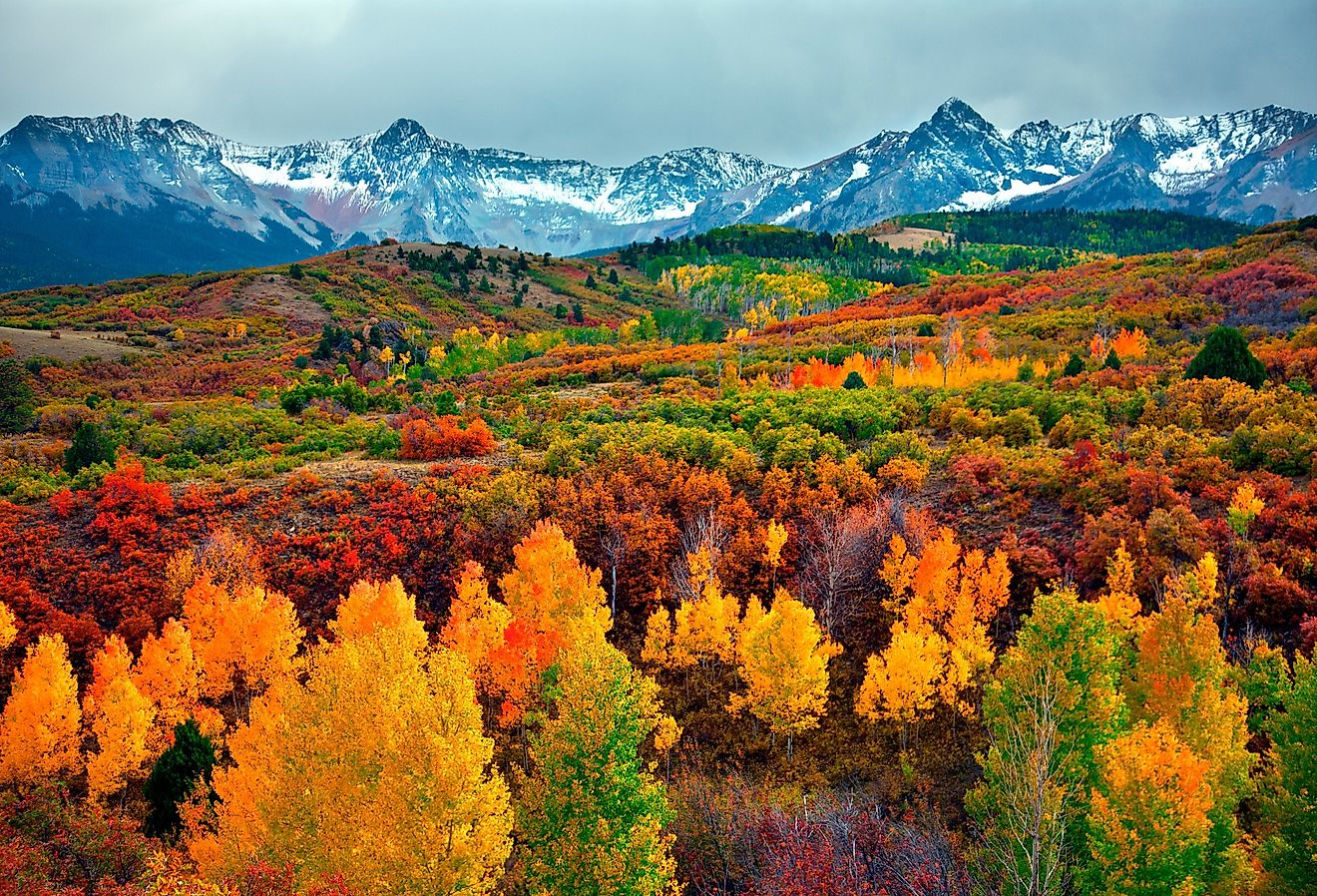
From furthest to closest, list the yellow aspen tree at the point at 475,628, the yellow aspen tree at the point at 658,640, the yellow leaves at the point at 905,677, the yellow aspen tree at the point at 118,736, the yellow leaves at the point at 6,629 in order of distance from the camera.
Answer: the yellow aspen tree at the point at 658,640
the yellow aspen tree at the point at 475,628
the yellow leaves at the point at 6,629
the yellow leaves at the point at 905,677
the yellow aspen tree at the point at 118,736

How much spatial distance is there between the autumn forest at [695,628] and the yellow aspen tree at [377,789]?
0.33 ft

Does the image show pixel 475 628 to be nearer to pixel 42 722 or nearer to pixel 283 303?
pixel 42 722

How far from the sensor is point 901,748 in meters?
27.6

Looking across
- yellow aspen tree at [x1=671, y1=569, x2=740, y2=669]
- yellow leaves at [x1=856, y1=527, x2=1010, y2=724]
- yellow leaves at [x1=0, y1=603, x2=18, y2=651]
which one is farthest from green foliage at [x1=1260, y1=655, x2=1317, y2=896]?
yellow leaves at [x1=0, y1=603, x2=18, y2=651]

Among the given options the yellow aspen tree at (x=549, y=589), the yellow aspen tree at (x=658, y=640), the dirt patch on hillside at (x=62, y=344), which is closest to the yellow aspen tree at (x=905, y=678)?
the yellow aspen tree at (x=658, y=640)

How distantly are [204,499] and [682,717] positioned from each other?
29721mm

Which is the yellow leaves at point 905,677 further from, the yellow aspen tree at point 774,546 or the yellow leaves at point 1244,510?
the yellow leaves at point 1244,510

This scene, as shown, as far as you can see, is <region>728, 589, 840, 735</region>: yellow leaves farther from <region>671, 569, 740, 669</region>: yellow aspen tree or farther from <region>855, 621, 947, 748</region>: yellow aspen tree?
<region>671, 569, 740, 669</region>: yellow aspen tree

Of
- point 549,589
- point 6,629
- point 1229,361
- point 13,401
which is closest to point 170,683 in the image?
point 6,629

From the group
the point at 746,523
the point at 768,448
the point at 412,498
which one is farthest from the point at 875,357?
the point at 412,498

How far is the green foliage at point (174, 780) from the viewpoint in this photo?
24.6 metres

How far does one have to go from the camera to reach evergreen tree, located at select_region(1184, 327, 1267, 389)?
42.6m

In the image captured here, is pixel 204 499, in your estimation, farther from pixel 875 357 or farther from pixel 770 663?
pixel 875 357

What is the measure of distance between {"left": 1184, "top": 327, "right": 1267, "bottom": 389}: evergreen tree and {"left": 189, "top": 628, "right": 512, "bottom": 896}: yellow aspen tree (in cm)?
4649
